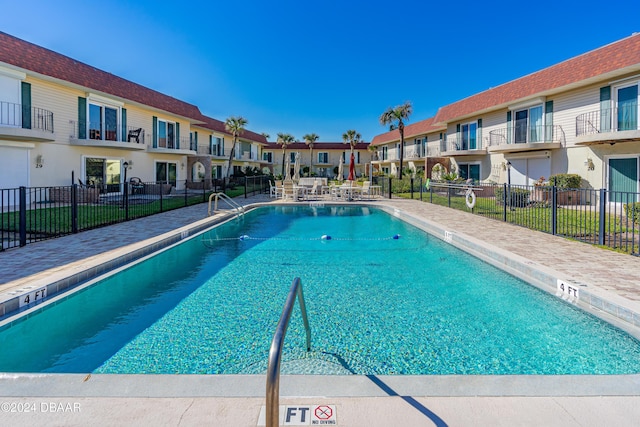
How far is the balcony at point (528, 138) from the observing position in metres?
19.0

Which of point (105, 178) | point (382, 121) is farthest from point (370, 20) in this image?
point (105, 178)

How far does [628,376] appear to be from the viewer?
3.16 meters

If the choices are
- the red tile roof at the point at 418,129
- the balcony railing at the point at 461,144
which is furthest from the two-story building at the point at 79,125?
the red tile roof at the point at 418,129

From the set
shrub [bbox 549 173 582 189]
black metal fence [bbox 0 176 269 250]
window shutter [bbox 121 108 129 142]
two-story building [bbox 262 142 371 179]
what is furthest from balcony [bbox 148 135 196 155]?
two-story building [bbox 262 142 371 179]

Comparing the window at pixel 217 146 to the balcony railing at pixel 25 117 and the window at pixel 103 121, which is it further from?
the balcony railing at pixel 25 117

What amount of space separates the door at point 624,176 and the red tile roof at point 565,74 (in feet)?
12.1

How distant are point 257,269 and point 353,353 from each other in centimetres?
384

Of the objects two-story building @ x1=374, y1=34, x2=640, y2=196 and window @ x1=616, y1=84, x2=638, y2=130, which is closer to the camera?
window @ x1=616, y1=84, x2=638, y2=130

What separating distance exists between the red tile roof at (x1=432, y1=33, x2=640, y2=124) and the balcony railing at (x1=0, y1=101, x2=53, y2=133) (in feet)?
75.6

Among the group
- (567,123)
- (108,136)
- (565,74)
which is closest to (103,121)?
(108,136)

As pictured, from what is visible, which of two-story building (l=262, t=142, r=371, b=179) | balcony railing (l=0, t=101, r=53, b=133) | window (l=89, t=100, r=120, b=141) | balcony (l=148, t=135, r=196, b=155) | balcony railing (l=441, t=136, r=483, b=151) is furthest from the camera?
two-story building (l=262, t=142, r=371, b=179)

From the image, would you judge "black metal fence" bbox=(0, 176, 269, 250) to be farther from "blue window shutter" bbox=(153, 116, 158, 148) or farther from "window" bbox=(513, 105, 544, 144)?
"window" bbox=(513, 105, 544, 144)

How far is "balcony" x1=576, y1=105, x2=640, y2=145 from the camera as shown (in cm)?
1480

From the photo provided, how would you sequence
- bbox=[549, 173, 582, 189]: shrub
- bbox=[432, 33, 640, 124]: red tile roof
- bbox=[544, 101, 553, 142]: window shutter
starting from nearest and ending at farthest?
bbox=[432, 33, 640, 124]: red tile roof, bbox=[549, 173, 582, 189]: shrub, bbox=[544, 101, 553, 142]: window shutter
